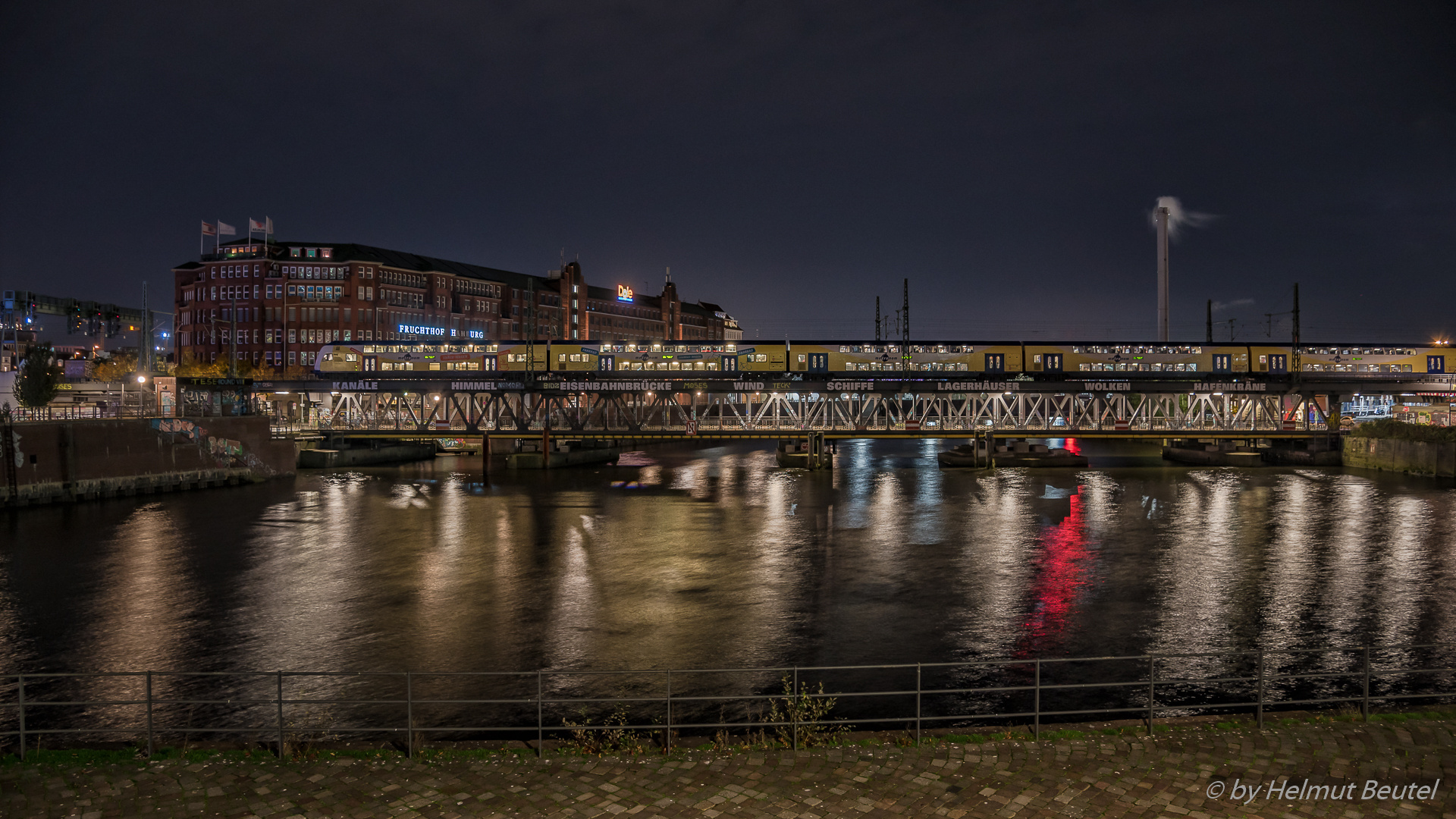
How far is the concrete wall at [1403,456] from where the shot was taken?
63.5m

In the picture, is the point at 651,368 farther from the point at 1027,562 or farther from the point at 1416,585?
A: the point at 1416,585

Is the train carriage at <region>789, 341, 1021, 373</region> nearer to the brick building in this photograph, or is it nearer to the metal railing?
the metal railing

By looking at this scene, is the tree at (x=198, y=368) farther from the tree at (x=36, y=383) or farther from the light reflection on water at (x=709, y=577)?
the light reflection on water at (x=709, y=577)

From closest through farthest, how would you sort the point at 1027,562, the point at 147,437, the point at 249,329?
1. the point at 1027,562
2. the point at 147,437
3. the point at 249,329

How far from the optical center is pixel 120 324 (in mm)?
124500

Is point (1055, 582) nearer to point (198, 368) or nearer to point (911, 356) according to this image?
point (911, 356)

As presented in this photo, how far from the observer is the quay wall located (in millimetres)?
50531

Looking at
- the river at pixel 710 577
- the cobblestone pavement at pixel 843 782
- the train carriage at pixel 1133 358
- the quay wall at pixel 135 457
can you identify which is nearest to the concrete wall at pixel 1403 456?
the river at pixel 710 577

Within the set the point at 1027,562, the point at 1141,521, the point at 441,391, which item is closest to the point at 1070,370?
the point at 1141,521

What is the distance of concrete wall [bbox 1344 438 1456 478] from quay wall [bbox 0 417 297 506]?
3559 inches

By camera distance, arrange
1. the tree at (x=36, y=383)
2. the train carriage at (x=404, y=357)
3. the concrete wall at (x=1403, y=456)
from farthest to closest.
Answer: the tree at (x=36, y=383), the train carriage at (x=404, y=357), the concrete wall at (x=1403, y=456)

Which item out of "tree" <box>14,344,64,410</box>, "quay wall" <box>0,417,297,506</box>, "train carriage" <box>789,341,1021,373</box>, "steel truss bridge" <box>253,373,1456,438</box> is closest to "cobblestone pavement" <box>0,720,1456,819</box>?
"quay wall" <box>0,417,297,506</box>

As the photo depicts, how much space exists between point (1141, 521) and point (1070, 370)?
35.7 m

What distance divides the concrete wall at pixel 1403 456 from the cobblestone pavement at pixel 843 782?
223ft
